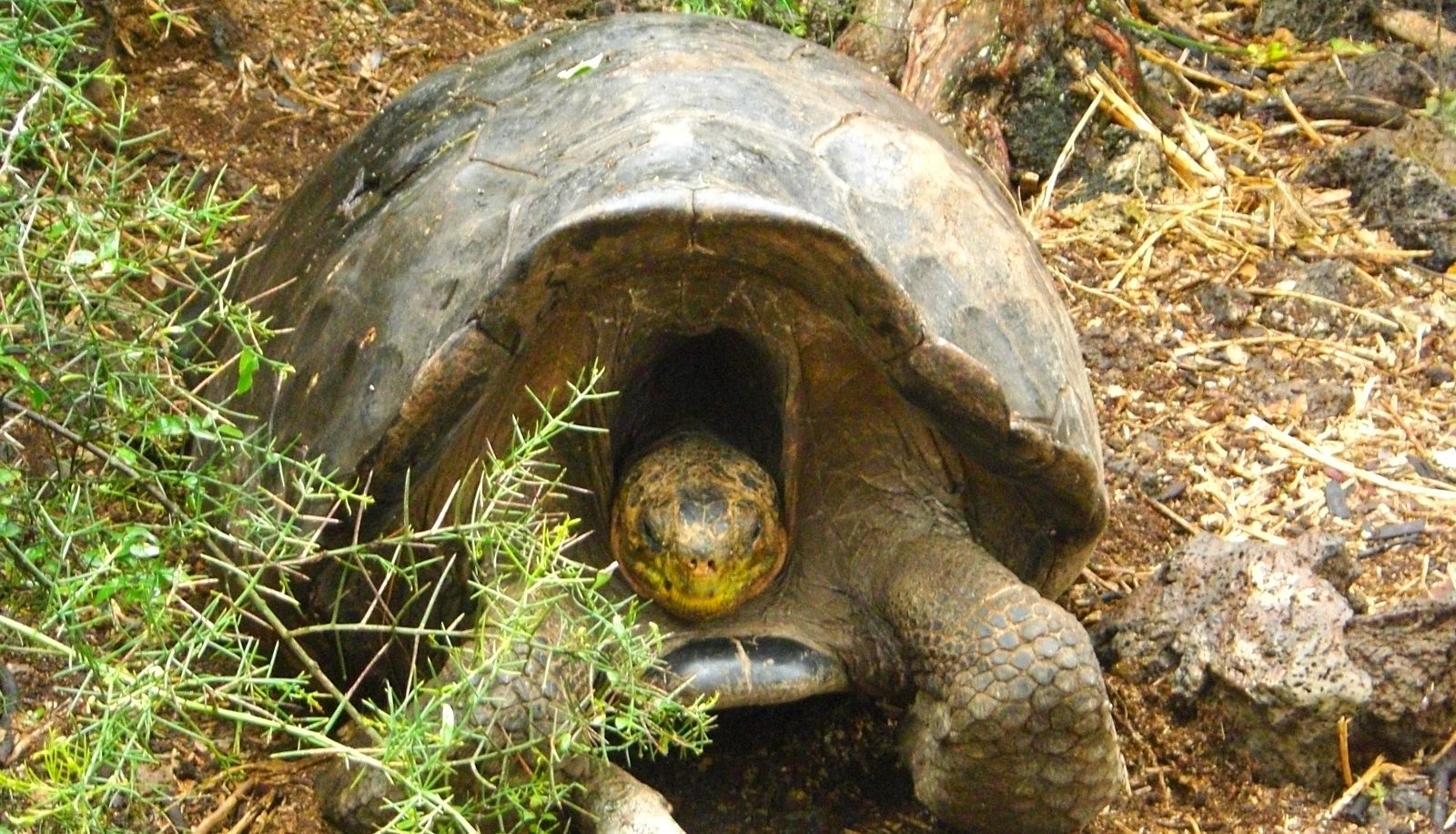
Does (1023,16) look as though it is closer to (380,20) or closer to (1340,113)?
(1340,113)

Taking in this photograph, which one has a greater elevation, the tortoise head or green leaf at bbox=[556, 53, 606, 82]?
green leaf at bbox=[556, 53, 606, 82]

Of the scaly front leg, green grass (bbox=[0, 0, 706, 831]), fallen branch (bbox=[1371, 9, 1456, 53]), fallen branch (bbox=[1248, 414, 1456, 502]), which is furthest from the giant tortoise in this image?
fallen branch (bbox=[1371, 9, 1456, 53])

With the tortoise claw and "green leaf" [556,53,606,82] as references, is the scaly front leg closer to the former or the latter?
the tortoise claw

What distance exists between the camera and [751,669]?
10.5 ft

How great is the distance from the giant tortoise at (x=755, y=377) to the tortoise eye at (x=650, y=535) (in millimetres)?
12

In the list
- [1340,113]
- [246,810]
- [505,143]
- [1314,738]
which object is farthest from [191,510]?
[1340,113]

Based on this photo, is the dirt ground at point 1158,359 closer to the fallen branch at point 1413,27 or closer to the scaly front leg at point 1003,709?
the scaly front leg at point 1003,709

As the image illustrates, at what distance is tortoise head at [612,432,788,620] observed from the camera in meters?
3.06

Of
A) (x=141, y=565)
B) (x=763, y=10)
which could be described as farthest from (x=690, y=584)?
(x=763, y=10)

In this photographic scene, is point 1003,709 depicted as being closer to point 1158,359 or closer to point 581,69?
point 581,69

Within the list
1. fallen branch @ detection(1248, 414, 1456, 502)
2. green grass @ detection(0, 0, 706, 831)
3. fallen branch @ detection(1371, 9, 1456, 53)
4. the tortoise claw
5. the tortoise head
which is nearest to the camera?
green grass @ detection(0, 0, 706, 831)

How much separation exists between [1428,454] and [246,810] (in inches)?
116

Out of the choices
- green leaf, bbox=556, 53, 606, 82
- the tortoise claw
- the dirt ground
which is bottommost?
the dirt ground

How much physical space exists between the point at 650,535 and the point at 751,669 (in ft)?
1.07
